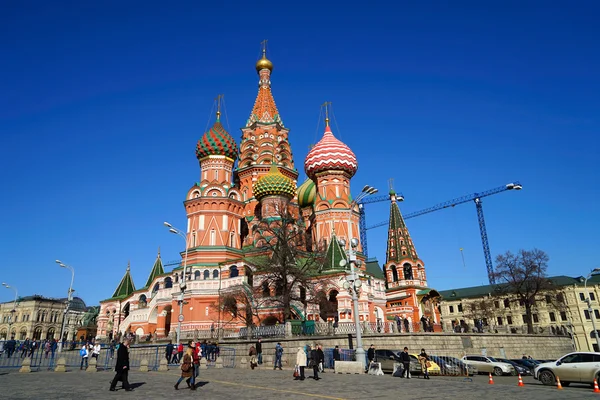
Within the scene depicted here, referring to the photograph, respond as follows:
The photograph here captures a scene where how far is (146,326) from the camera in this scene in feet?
139

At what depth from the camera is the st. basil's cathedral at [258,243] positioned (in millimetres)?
37062

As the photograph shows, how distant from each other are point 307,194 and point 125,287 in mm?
24341

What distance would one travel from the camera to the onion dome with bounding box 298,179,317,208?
49156 mm

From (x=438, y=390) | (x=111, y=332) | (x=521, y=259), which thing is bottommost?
(x=438, y=390)

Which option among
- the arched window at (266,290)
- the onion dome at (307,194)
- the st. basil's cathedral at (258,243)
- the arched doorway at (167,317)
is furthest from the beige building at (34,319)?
the arched window at (266,290)

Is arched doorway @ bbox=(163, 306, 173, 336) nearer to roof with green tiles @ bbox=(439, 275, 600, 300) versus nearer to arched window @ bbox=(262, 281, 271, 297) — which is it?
arched window @ bbox=(262, 281, 271, 297)

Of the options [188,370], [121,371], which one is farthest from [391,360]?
[121,371]

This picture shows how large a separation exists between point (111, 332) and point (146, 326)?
7962mm

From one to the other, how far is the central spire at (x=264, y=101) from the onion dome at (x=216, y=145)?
20.4 ft

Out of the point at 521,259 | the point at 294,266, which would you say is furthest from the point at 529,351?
the point at 294,266

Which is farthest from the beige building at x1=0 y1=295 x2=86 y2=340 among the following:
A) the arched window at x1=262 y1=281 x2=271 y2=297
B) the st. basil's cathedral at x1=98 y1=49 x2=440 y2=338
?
the arched window at x1=262 y1=281 x2=271 y2=297

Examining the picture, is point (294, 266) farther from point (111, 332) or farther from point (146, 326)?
point (111, 332)

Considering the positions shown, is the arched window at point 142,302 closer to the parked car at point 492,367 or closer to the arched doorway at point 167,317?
the arched doorway at point 167,317

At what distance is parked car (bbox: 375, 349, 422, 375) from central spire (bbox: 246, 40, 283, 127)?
37680 millimetres
